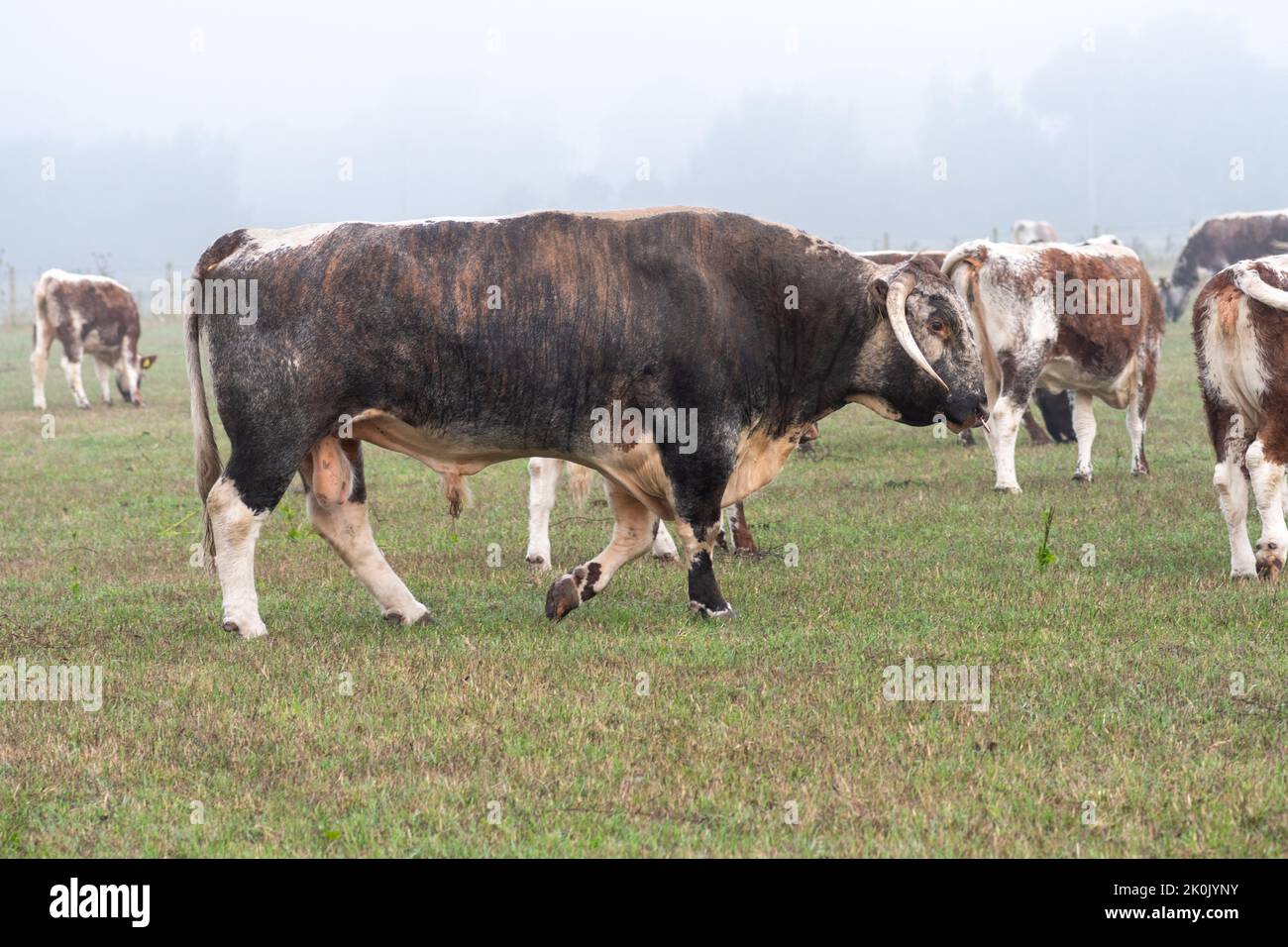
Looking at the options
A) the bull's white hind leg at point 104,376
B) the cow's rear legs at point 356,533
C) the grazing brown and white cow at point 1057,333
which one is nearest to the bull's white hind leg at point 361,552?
the cow's rear legs at point 356,533

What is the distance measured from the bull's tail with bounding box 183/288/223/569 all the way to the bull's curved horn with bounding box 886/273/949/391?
138 inches

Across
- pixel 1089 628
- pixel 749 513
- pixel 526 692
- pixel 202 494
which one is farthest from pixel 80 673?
pixel 749 513

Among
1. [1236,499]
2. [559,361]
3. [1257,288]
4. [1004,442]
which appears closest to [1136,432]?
[1004,442]

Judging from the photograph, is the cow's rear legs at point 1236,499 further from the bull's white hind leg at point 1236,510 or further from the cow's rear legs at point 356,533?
the cow's rear legs at point 356,533

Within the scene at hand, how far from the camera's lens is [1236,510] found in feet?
27.2

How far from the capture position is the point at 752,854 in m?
4.44

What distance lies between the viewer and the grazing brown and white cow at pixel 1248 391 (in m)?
7.86

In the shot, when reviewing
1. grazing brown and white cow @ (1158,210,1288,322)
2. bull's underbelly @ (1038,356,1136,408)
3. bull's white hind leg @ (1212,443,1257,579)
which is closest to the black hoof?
bull's white hind leg @ (1212,443,1257,579)

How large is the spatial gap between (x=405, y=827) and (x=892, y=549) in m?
5.58

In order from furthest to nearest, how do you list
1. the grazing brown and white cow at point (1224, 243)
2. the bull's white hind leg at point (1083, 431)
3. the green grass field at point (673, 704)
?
the grazing brown and white cow at point (1224, 243) → the bull's white hind leg at point (1083, 431) → the green grass field at point (673, 704)

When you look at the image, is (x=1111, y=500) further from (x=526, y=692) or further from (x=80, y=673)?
(x=80, y=673)

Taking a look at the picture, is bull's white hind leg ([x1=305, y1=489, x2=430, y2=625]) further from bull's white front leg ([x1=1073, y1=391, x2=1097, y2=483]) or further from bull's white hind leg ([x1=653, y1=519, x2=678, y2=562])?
bull's white front leg ([x1=1073, y1=391, x2=1097, y2=483])

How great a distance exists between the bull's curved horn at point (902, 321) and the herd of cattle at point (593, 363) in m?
0.02
